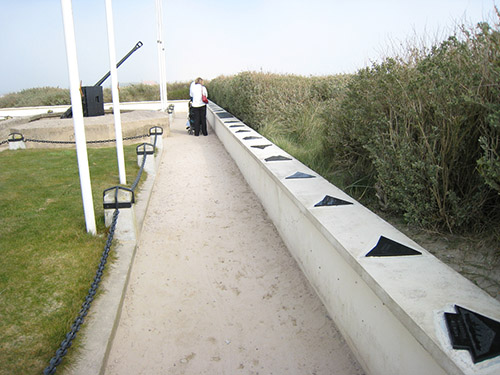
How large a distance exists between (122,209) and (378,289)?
113 inches

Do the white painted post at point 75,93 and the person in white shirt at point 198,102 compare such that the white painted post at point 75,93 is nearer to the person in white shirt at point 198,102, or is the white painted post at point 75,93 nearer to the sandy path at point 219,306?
the sandy path at point 219,306

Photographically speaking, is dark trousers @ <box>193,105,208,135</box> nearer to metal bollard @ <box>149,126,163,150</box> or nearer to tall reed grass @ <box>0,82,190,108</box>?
metal bollard @ <box>149,126,163,150</box>

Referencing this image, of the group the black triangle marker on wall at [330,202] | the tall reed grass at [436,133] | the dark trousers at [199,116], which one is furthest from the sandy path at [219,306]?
the dark trousers at [199,116]

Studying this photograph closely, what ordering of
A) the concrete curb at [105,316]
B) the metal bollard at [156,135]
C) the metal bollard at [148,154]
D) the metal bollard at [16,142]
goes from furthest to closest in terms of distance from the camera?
1. the metal bollard at [16,142]
2. the metal bollard at [156,135]
3. the metal bollard at [148,154]
4. the concrete curb at [105,316]

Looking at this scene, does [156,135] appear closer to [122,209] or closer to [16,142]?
[16,142]

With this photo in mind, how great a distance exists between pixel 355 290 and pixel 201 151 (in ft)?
25.9

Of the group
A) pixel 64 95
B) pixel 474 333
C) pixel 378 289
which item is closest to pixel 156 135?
pixel 378 289

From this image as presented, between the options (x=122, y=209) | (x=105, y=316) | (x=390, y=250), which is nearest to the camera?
(x=390, y=250)

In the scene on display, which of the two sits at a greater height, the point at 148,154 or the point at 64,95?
the point at 64,95

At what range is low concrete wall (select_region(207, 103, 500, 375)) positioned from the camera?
1.78 meters

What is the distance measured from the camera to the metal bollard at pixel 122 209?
4.08 meters

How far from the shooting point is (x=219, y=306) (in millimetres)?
3227

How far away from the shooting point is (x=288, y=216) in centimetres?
420

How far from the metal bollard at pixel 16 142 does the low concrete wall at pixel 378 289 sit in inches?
334
